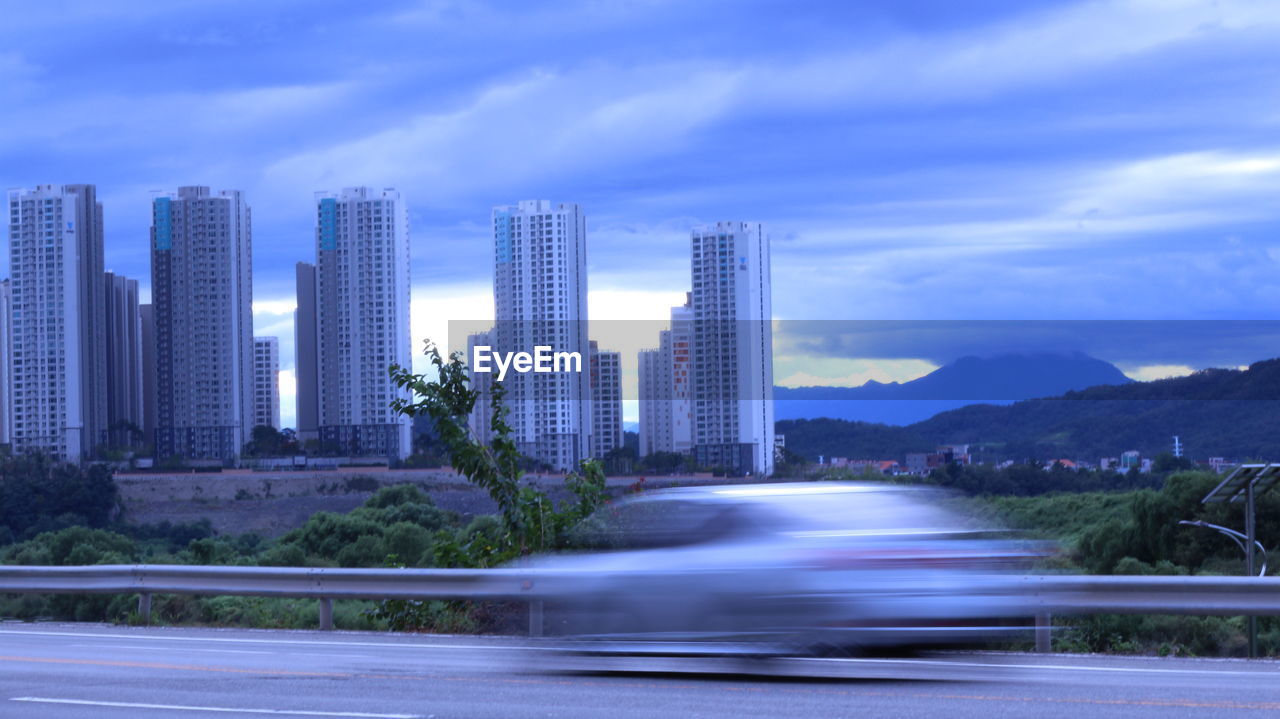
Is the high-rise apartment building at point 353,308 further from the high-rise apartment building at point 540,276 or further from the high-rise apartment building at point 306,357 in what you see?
the high-rise apartment building at point 540,276

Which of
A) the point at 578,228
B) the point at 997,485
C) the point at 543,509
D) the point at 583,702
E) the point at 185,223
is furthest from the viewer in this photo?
the point at 185,223

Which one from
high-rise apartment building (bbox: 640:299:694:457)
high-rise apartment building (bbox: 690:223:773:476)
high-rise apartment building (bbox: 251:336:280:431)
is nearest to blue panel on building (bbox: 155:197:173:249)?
high-rise apartment building (bbox: 251:336:280:431)

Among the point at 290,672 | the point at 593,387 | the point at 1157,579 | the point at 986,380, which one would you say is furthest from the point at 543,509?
the point at 593,387

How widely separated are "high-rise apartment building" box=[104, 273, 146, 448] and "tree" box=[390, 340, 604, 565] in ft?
286

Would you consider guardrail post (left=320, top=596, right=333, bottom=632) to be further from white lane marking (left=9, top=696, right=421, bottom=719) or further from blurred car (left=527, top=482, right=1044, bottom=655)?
blurred car (left=527, top=482, right=1044, bottom=655)

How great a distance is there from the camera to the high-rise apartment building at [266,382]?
10144cm

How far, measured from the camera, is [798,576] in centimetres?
831

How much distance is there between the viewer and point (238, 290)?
4016 inches

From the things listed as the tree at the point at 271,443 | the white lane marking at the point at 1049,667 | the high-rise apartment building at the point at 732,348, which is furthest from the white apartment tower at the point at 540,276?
the white lane marking at the point at 1049,667

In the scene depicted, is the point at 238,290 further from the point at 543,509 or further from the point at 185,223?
the point at 543,509

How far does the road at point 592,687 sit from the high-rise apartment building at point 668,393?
2033cm

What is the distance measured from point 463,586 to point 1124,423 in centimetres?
2201

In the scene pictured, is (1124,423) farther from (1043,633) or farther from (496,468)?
(1043,633)

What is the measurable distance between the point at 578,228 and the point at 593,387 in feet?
A: 89.7
